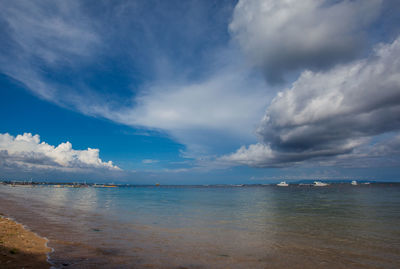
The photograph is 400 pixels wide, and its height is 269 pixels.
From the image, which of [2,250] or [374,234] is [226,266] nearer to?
[2,250]

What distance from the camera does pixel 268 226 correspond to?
2439 cm

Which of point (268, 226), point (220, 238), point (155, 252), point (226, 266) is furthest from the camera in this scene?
point (268, 226)

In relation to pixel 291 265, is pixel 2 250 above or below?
above

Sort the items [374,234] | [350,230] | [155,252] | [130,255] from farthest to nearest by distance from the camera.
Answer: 1. [350,230]
2. [374,234]
3. [155,252]
4. [130,255]

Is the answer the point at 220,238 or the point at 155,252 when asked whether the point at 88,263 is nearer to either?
the point at 155,252

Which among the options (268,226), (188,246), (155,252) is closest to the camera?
(155,252)

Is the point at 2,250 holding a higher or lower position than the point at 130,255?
higher

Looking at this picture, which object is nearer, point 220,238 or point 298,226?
point 220,238

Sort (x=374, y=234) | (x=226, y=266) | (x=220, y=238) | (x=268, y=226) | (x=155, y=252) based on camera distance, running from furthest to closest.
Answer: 1. (x=268, y=226)
2. (x=374, y=234)
3. (x=220, y=238)
4. (x=155, y=252)
5. (x=226, y=266)

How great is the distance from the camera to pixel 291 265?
12.6m

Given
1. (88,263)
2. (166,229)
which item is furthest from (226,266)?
(166,229)

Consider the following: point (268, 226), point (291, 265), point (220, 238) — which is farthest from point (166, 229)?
point (291, 265)

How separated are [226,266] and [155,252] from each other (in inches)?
195

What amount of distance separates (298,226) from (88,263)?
21.4m
